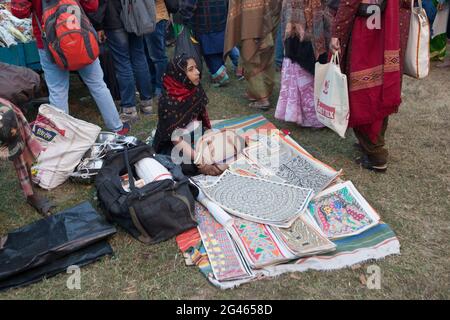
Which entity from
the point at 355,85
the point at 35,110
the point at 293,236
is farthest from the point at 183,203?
the point at 35,110

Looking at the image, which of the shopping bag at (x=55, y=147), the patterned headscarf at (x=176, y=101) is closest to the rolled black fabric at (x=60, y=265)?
the shopping bag at (x=55, y=147)

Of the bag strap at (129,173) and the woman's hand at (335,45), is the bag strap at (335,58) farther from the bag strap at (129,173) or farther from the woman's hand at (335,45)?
the bag strap at (129,173)

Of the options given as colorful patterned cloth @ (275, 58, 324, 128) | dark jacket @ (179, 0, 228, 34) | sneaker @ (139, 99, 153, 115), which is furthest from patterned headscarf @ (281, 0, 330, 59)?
sneaker @ (139, 99, 153, 115)

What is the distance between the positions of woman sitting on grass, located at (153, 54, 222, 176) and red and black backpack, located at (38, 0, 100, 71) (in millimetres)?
610

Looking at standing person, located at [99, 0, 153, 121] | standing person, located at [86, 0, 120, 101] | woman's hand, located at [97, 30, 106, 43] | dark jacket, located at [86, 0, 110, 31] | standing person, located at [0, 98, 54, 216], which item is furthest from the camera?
standing person, located at [86, 0, 120, 101]

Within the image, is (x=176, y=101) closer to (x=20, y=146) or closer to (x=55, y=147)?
(x=55, y=147)

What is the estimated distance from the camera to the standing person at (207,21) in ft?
14.1

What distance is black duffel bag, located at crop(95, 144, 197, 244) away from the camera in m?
2.43

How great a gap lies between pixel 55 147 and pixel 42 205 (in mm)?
490

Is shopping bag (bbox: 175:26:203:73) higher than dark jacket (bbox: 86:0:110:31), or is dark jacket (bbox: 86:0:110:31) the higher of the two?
dark jacket (bbox: 86:0:110:31)

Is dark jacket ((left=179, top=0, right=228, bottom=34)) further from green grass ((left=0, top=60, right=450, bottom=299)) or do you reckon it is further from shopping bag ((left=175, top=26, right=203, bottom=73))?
green grass ((left=0, top=60, right=450, bottom=299))

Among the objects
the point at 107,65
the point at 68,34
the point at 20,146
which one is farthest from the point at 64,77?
the point at 20,146

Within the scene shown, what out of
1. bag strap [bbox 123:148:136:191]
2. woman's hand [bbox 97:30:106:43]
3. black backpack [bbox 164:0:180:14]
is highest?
black backpack [bbox 164:0:180:14]

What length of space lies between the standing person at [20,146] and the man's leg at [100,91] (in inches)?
34.4
